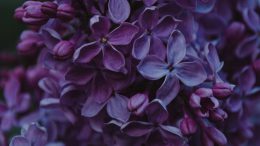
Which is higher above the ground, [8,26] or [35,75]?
[35,75]

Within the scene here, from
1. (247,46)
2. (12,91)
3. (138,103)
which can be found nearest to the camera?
(138,103)

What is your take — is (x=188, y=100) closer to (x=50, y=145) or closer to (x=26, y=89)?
(x=50, y=145)

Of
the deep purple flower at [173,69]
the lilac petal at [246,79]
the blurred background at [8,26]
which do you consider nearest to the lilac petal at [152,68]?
the deep purple flower at [173,69]

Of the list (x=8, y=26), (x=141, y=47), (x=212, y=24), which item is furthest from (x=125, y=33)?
(x=8, y=26)

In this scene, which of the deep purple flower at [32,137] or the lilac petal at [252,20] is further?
the lilac petal at [252,20]

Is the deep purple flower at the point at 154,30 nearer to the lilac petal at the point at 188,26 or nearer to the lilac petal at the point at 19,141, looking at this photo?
the lilac petal at the point at 188,26

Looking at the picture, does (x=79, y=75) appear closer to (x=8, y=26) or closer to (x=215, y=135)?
(x=215, y=135)

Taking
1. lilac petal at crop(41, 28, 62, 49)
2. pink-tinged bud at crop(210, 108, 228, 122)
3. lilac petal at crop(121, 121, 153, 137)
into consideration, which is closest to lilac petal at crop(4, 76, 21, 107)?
lilac petal at crop(41, 28, 62, 49)
